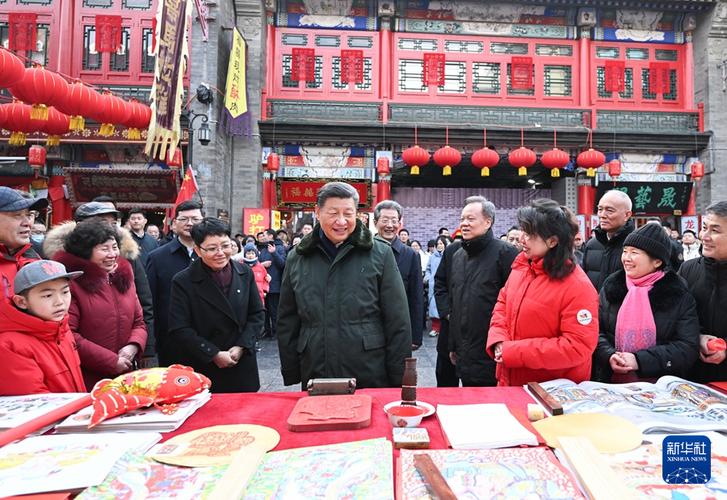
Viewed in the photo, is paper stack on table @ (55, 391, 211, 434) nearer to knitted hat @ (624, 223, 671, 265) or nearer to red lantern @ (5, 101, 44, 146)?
knitted hat @ (624, 223, 671, 265)

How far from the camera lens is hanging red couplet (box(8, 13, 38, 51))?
9.38m

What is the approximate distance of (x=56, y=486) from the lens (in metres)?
0.99

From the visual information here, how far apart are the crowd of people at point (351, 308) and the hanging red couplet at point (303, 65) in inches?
332

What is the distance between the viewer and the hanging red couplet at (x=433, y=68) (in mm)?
10266

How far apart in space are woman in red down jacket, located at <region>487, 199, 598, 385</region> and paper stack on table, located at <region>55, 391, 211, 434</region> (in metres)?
1.40

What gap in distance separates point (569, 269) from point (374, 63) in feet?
32.1

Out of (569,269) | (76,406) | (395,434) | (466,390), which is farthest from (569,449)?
(76,406)

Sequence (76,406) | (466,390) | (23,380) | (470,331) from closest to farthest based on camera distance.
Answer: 1. (76,406)
2. (23,380)
3. (466,390)
4. (470,331)

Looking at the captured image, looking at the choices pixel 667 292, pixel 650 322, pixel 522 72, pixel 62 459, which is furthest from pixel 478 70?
pixel 62 459

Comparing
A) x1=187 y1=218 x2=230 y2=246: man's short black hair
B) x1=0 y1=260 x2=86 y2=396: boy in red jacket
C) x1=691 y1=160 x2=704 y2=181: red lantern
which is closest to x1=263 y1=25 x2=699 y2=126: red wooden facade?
x1=691 y1=160 x2=704 y2=181: red lantern

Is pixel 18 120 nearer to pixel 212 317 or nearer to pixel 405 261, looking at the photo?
pixel 212 317

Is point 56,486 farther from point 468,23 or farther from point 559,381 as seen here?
point 468,23

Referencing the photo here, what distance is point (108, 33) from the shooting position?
31.0 ft

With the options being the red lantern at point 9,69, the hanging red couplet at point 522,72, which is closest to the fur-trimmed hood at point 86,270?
the red lantern at point 9,69
